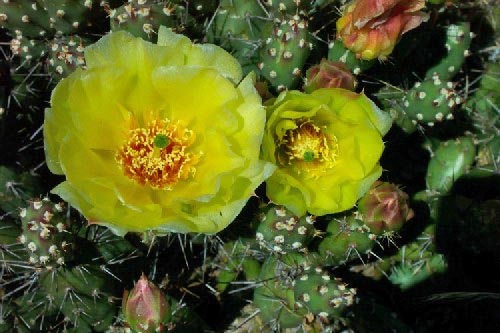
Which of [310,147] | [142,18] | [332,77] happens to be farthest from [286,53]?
[142,18]

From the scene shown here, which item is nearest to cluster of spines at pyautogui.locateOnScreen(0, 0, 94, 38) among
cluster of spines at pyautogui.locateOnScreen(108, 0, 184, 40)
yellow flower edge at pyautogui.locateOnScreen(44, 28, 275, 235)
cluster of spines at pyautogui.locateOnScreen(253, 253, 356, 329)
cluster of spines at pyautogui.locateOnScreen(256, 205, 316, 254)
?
cluster of spines at pyautogui.locateOnScreen(108, 0, 184, 40)

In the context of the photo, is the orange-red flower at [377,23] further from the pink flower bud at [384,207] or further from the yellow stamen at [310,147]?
Result: the pink flower bud at [384,207]

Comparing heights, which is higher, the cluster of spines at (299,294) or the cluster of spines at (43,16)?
the cluster of spines at (43,16)

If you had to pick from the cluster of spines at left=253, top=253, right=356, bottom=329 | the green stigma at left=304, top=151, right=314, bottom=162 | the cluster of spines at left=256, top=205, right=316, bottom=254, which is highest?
the green stigma at left=304, top=151, right=314, bottom=162

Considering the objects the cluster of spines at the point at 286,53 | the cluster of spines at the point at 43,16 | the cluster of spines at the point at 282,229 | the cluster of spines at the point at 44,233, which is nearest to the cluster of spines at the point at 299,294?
the cluster of spines at the point at 282,229

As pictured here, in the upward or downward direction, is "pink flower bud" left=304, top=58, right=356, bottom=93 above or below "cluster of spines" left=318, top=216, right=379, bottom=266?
above

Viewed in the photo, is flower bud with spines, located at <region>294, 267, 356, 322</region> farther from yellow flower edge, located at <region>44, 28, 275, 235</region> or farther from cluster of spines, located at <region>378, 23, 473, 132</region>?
cluster of spines, located at <region>378, 23, 473, 132</region>

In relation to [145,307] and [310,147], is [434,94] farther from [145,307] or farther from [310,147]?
[145,307]
